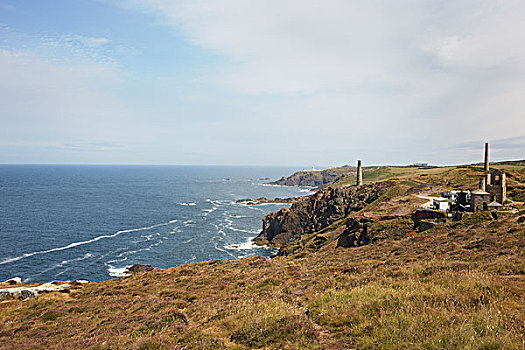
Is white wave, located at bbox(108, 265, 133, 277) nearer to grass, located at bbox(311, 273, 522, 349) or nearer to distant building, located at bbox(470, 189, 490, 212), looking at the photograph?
grass, located at bbox(311, 273, 522, 349)

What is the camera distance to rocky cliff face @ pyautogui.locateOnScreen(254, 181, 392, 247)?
6738 centimetres

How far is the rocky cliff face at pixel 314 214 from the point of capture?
67375 millimetres

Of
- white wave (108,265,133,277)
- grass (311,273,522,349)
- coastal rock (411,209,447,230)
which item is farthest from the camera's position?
white wave (108,265,133,277)

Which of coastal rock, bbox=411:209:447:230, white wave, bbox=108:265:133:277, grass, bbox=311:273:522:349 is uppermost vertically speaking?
grass, bbox=311:273:522:349

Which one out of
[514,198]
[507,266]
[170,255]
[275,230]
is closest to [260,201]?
[275,230]

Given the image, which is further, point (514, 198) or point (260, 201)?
point (260, 201)

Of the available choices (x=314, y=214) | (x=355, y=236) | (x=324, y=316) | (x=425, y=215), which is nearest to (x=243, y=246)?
(x=314, y=214)

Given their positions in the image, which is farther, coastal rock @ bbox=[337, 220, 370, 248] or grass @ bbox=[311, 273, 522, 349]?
coastal rock @ bbox=[337, 220, 370, 248]

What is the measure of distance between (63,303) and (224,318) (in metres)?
15.2

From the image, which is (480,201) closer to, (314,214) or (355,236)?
(355,236)

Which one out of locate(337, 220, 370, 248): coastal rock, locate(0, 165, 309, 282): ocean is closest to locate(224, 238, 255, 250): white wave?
locate(0, 165, 309, 282): ocean

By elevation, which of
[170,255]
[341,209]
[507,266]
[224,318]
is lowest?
[170,255]

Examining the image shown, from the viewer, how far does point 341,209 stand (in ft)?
221

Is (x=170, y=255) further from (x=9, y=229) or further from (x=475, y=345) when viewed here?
(x=475, y=345)
